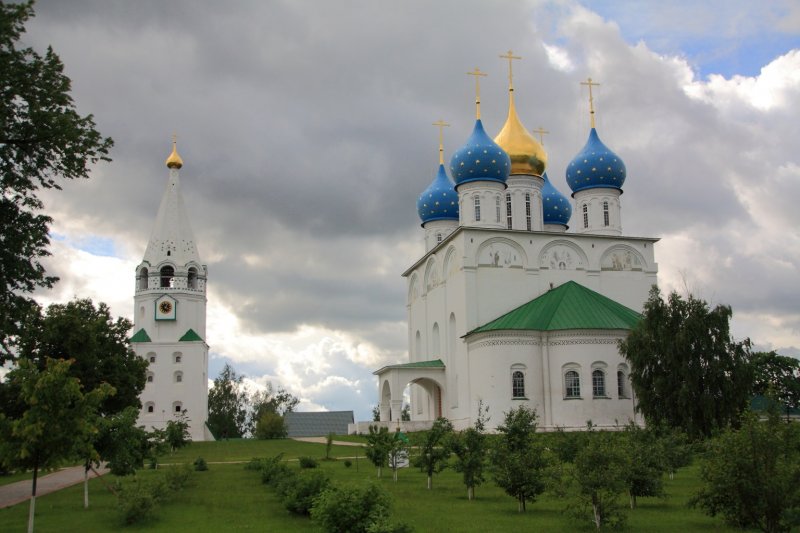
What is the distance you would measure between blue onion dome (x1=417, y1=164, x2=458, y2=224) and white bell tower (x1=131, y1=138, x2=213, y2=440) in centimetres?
1417

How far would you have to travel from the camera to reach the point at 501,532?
38.3 ft

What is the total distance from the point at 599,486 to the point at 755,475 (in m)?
2.17

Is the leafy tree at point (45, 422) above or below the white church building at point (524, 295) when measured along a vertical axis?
below

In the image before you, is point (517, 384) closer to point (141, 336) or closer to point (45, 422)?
point (45, 422)

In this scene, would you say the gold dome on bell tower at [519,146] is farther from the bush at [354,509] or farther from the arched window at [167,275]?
the bush at [354,509]

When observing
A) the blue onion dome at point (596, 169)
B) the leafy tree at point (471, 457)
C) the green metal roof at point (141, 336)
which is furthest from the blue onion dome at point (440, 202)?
the leafy tree at point (471, 457)

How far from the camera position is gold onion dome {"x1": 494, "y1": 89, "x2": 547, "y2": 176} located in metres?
38.6

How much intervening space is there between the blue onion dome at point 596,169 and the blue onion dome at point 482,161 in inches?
135

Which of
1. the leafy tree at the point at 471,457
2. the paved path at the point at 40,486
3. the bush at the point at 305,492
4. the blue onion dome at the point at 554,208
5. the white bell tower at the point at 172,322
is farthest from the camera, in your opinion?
the white bell tower at the point at 172,322

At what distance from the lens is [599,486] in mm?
11984

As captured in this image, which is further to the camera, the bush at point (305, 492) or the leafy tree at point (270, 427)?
the leafy tree at point (270, 427)

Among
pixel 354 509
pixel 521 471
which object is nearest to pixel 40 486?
pixel 521 471

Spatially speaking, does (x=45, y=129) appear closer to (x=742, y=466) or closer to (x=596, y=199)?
(x=742, y=466)

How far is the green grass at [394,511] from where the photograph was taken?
12.5 meters
